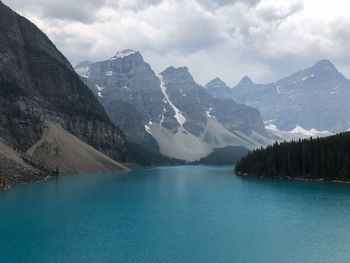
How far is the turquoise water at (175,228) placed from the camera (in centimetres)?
6562

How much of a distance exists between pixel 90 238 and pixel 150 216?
2452 centimetres

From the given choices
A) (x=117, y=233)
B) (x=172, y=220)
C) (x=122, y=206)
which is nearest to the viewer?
(x=117, y=233)

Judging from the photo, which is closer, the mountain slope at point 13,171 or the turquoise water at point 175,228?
the turquoise water at point 175,228

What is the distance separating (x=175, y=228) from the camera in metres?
84.7

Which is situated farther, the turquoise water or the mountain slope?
the mountain slope

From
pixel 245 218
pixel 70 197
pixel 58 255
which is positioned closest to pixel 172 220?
pixel 245 218

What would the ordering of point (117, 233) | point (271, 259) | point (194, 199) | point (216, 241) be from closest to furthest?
1. point (271, 259)
2. point (216, 241)
3. point (117, 233)
4. point (194, 199)

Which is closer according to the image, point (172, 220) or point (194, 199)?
point (172, 220)

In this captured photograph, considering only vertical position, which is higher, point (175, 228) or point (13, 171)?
point (13, 171)

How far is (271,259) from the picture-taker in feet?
208

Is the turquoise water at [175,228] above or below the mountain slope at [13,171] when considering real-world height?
below

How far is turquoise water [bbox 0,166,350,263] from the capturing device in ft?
215

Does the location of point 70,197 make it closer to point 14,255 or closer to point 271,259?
point 14,255

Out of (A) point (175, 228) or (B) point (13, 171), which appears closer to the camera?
(A) point (175, 228)
